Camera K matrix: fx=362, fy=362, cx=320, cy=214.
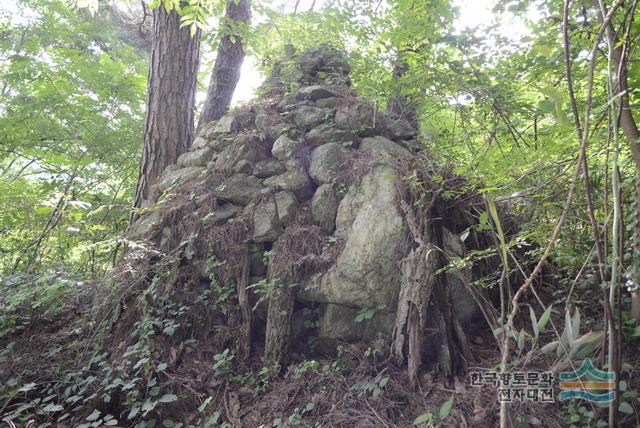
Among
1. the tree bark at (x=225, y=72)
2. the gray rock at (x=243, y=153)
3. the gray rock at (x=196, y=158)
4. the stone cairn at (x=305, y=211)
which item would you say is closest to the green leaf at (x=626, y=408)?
the stone cairn at (x=305, y=211)

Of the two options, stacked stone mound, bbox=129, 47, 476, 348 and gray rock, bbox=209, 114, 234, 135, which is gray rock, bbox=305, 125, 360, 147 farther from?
gray rock, bbox=209, 114, 234, 135

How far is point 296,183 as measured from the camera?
3.85 meters

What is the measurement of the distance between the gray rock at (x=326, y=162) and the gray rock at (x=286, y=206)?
1.15 feet

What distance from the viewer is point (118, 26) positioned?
8195mm

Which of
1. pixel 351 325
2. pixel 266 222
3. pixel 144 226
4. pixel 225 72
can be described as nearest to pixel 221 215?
pixel 266 222

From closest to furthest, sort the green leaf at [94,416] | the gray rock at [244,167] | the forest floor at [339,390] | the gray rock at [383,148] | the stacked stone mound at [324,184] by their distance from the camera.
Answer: the forest floor at [339,390]
the green leaf at [94,416]
the stacked stone mound at [324,184]
the gray rock at [383,148]
the gray rock at [244,167]

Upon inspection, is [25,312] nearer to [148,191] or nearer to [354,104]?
[148,191]

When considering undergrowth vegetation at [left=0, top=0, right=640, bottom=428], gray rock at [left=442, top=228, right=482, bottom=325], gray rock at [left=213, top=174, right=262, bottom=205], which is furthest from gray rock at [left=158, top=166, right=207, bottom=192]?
gray rock at [left=442, top=228, right=482, bottom=325]

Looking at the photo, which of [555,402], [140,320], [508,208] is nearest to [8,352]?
[140,320]

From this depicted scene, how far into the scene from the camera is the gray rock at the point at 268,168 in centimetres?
409

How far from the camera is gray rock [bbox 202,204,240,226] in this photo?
3.77 metres

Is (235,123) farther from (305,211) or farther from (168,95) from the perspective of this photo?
(305,211)

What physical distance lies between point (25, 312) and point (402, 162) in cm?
431

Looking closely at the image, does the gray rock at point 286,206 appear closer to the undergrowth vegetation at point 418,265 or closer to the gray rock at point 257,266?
the undergrowth vegetation at point 418,265
